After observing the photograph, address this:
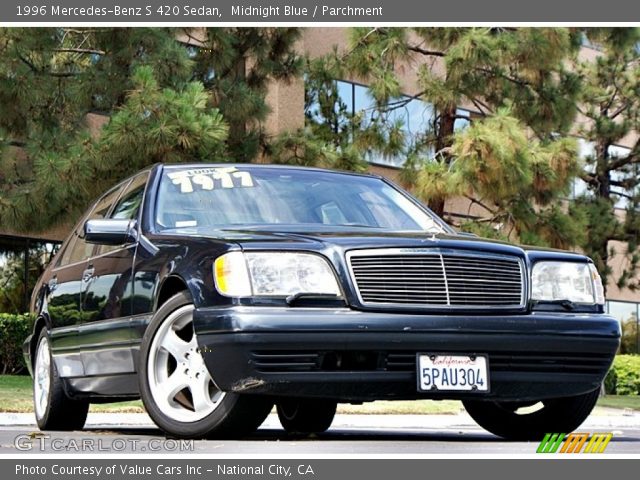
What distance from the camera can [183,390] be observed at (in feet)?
21.3

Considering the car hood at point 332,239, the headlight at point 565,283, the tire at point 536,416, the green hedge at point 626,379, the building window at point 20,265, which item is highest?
the car hood at point 332,239

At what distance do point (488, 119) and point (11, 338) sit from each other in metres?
8.24

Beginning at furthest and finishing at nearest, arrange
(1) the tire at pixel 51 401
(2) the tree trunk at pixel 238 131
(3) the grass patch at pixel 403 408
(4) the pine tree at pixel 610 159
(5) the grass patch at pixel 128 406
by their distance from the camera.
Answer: (4) the pine tree at pixel 610 159 < (2) the tree trunk at pixel 238 131 < (3) the grass patch at pixel 403 408 < (5) the grass patch at pixel 128 406 < (1) the tire at pixel 51 401

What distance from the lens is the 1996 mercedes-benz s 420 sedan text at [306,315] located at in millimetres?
5980

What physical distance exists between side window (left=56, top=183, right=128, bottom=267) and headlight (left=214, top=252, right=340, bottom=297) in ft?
7.09

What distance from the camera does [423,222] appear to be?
25.9 feet

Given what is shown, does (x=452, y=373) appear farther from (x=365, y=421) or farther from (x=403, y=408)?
(x=403, y=408)

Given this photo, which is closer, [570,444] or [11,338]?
[570,444]

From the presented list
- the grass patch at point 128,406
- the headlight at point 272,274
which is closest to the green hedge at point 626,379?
the grass patch at point 128,406

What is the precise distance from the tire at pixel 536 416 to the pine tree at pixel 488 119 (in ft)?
35.5

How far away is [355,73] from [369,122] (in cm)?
90

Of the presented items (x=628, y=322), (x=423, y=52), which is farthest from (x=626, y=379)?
(x=423, y=52)

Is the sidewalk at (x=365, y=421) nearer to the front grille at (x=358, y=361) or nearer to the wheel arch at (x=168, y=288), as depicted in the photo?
the wheel arch at (x=168, y=288)

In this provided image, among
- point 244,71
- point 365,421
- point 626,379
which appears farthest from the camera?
point 626,379
